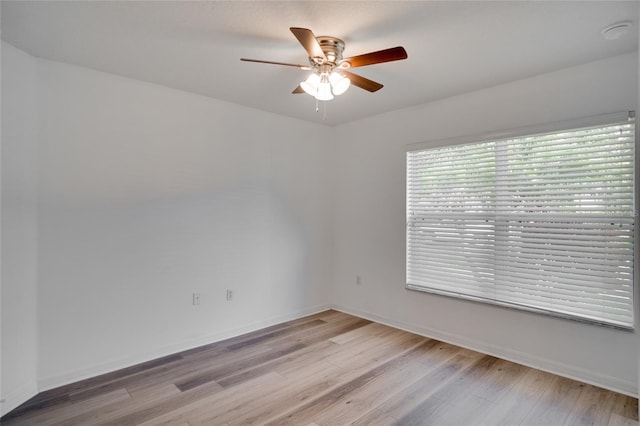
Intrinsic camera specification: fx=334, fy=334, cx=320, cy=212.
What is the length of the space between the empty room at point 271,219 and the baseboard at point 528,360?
0.02 meters

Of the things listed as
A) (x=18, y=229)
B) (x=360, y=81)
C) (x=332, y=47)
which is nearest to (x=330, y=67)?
(x=332, y=47)

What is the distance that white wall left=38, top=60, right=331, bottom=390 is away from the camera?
2633 mm

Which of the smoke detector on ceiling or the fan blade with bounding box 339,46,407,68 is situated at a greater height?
the smoke detector on ceiling

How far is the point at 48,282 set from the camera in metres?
2.58

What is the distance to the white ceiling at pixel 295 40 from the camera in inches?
76.4

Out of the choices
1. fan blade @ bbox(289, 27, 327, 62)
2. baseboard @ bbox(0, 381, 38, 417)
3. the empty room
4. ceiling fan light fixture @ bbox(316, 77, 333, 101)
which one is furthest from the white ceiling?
baseboard @ bbox(0, 381, 38, 417)

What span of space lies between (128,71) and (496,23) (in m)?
2.81

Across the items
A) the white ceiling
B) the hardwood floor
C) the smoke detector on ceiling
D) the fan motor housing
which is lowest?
the hardwood floor

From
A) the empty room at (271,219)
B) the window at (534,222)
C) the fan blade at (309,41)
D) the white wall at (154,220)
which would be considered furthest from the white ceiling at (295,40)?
the window at (534,222)

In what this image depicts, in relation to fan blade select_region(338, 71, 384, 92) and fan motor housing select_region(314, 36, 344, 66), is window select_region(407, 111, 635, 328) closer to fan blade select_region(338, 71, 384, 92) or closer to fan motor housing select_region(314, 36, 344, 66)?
fan blade select_region(338, 71, 384, 92)

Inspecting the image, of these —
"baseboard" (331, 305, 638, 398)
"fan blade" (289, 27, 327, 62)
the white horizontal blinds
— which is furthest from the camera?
the white horizontal blinds

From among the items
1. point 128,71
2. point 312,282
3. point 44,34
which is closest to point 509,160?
point 312,282

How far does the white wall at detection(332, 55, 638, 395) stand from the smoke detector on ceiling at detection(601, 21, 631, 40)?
46 cm

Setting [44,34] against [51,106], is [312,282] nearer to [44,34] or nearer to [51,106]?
[51,106]
